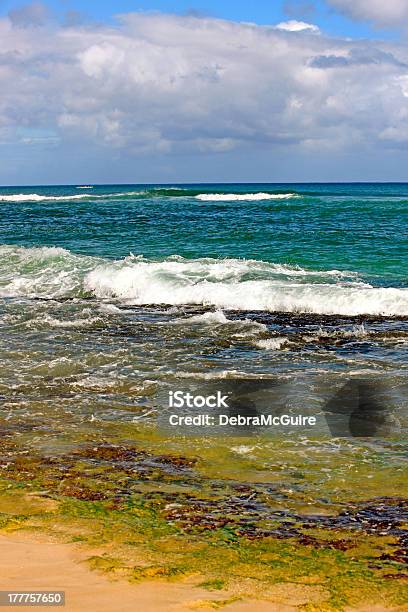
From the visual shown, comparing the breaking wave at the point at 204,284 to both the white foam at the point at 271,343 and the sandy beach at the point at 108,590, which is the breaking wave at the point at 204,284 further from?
the sandy beach at the point at 108,590

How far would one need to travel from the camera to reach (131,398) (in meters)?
10.0

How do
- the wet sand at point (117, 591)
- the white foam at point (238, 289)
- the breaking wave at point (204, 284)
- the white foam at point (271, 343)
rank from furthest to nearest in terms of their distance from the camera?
the breaking wave at point (204, 284), the white foam at point (238, 289), the white foam at point (271, 343), the wet sand at point (117, 591)

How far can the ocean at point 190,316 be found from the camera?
10820 mm

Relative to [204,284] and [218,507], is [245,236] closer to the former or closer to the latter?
[204,284]

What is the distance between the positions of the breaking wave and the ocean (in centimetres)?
5

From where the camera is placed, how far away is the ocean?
426 inches

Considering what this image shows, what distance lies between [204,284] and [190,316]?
290 cm

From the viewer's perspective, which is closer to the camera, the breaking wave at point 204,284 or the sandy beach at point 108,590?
the sandy beach at point 108,590

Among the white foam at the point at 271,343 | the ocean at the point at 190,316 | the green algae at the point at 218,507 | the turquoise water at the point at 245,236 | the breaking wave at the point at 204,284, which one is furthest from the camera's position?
the turquoise water at the point at 245,236

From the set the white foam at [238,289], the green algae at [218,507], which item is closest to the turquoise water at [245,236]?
the white foam at [238,289]

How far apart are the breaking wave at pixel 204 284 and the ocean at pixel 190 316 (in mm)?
50

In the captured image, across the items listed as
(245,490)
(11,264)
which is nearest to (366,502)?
(245,490)

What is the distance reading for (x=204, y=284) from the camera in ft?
62.6

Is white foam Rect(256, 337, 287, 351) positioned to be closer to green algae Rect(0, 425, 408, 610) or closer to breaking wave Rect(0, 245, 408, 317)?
breaking wave Rect(0, 245, 408, 317)
